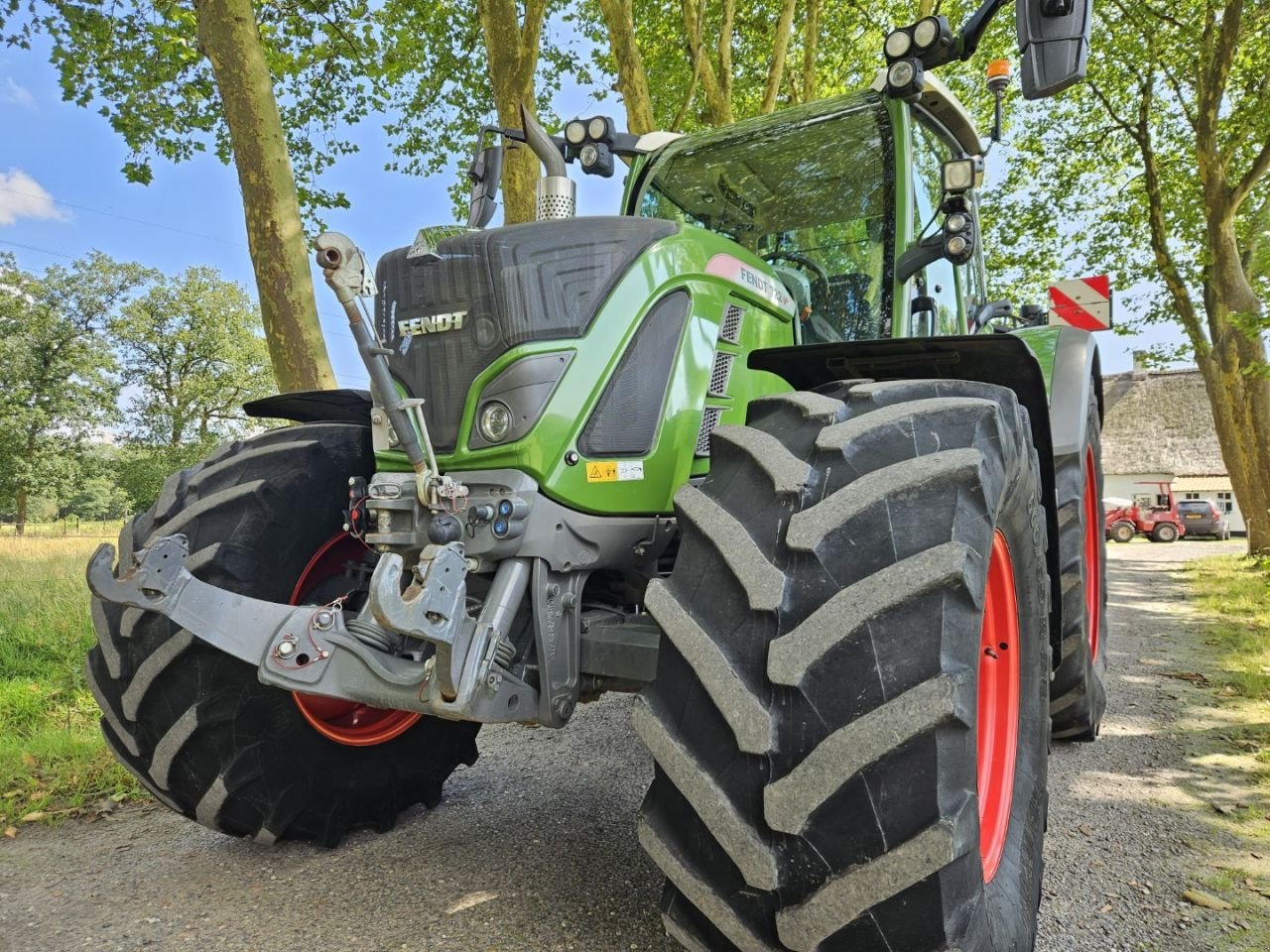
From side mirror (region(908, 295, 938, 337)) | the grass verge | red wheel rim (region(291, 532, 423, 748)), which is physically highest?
side mirror (region(908, 295, 938, 337))

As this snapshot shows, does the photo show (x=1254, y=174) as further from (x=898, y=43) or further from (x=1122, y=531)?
(x=1122, y=531)

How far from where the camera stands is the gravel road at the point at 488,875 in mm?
2184

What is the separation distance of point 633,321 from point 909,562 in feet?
3.31

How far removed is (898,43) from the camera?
2811 mm

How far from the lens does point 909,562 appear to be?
4.92 feet

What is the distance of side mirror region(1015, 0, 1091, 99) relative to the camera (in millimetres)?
2018

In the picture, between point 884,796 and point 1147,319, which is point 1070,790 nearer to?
point 884,796

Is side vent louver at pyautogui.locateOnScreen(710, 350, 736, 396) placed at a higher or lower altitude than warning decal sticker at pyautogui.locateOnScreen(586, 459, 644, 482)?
higher

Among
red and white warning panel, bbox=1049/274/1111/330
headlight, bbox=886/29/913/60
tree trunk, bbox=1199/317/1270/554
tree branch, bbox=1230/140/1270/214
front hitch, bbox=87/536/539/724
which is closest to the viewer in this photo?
front hitch, bbox=87/536/539/724

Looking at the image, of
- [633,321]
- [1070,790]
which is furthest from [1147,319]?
[633,321]

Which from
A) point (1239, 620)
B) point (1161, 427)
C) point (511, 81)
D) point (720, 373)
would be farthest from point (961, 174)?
point (1161, 427)

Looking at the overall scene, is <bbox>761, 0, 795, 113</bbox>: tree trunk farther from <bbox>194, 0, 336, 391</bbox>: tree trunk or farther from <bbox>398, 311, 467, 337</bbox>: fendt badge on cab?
<bbox>398, 311, 467, 337</bbox>: fendt badge on cab

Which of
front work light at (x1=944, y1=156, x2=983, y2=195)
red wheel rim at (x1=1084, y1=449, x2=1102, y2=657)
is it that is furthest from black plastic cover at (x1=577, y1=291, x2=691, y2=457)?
red wheel rim at (x1=1084, y1=449, x2=1102, y2=657)

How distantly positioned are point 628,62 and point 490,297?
8673 millimetres
